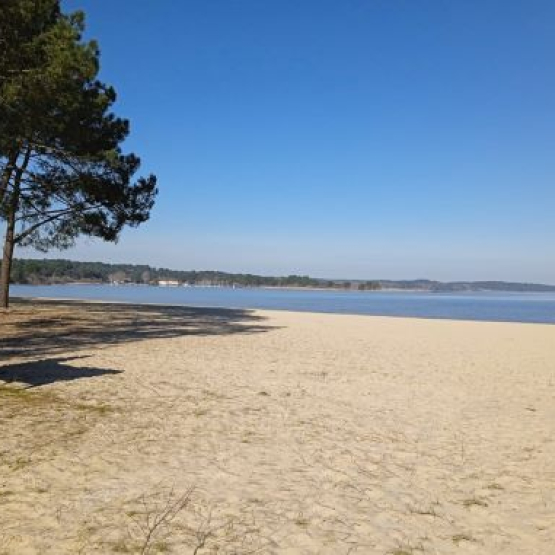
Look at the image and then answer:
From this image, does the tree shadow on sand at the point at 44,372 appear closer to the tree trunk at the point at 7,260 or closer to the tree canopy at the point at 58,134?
the tree canopy at the point at 58,134

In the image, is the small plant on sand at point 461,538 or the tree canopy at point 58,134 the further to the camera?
the tree canopy at point 58,134

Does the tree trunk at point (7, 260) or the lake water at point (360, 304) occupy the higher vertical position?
the tree trunk at point (7, 260)

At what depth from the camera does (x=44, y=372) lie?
10320 millimetres

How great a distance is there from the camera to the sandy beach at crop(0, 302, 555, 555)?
4.07m

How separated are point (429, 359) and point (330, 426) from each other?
869 centimetres

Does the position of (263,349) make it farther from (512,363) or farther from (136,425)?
(136,425)

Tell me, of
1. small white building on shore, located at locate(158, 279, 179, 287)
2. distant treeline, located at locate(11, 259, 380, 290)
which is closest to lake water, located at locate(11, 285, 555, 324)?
distant treeline, located at locate(11, 259, 380, 290)

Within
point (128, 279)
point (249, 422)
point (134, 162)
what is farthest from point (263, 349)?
point (128, 279)

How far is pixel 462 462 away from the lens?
6043 mm

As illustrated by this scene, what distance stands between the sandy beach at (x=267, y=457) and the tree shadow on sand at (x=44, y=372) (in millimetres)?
62

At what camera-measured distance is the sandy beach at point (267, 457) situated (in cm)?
407

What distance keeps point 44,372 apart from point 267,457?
6.11 m

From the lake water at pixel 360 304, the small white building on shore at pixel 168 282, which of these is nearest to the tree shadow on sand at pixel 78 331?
the lake water at pixel 360 304

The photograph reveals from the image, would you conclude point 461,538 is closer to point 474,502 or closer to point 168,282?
point 474,502
